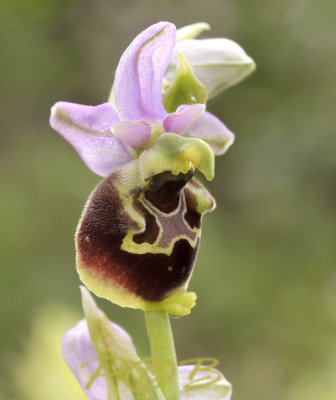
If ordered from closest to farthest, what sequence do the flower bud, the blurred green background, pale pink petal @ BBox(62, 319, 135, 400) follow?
1. pale pink petal @ BBox(62, 319, 135, 400)
2. the flower bud
3. the blurred green background

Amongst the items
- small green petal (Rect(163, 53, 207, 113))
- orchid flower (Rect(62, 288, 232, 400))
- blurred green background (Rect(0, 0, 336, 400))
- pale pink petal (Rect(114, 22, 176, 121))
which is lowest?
orchid flower (Rect(62, 288, 232, 400))

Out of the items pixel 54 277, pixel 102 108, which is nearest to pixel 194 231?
pixel 102 108

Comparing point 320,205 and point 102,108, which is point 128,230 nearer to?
point 102,108

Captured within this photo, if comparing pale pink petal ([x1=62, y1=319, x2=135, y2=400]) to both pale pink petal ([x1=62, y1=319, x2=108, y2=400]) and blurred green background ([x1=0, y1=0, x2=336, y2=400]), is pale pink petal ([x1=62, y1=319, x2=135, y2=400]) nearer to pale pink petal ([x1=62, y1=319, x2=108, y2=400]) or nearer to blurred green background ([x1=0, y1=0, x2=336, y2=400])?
pale pink petal ([x1=62, y1=319, x2=108, y2=400])

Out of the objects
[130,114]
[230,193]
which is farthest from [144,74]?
[230,193]

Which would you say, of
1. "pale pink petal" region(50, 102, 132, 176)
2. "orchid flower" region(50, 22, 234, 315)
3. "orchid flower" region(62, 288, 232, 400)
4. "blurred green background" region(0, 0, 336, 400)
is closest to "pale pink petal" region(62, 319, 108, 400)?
"orchid flower" region(62, 288, 232, 400)

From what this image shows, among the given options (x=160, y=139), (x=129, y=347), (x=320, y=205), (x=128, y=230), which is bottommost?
(x=129, y=347)

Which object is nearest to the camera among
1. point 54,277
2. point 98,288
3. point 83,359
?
point 98,288
